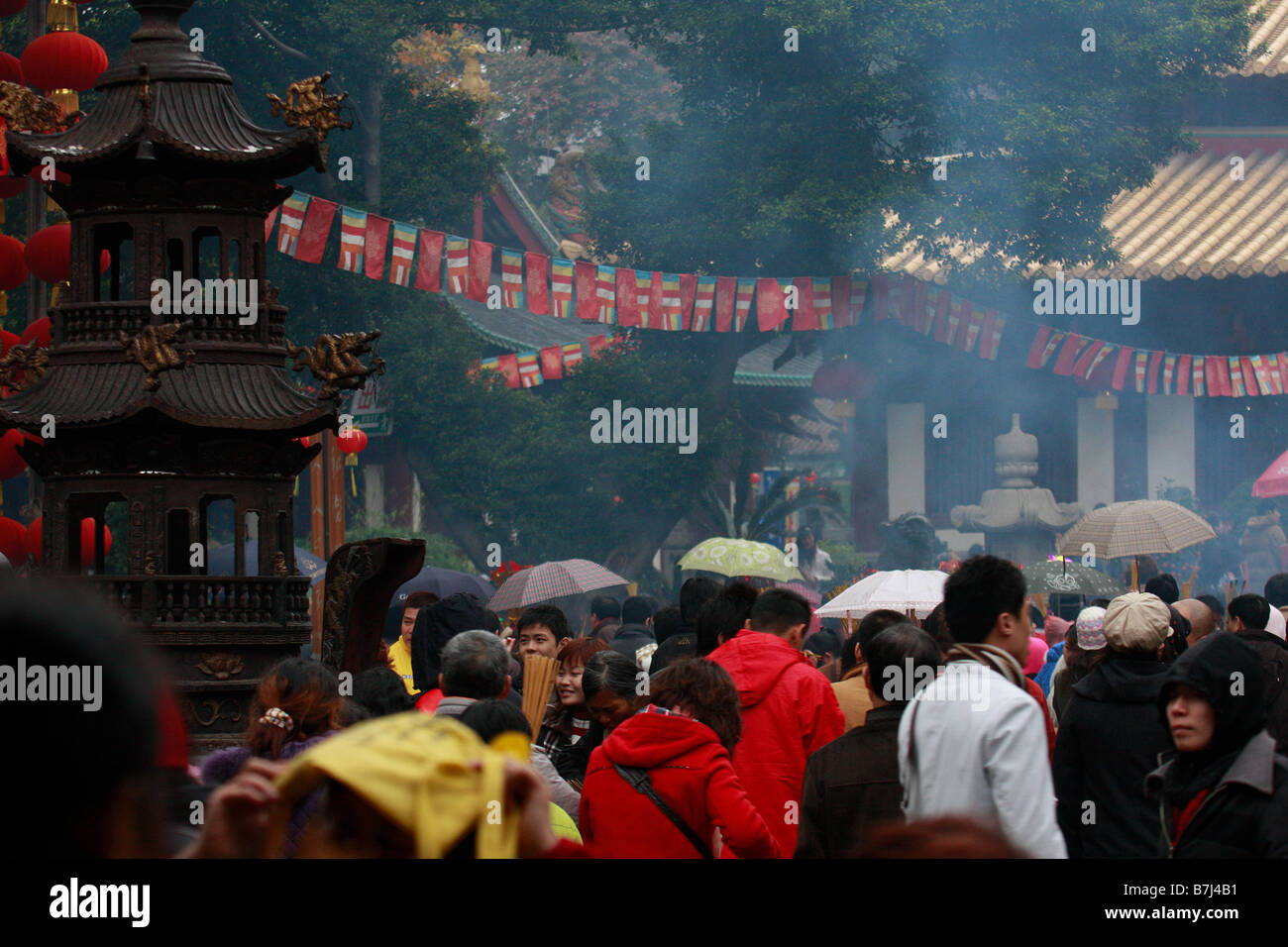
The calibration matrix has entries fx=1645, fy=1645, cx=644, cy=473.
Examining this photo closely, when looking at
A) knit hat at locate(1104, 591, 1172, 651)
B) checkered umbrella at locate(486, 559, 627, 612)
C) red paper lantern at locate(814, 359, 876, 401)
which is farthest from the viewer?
red paper lantern at locate(814, 359, 876, 401)

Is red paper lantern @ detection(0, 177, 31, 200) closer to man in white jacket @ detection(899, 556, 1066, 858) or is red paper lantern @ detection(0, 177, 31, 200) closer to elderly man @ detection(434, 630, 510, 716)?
elderly man @ detection(434, 630, 510, 716)

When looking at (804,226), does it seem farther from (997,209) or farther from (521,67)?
(521,67)

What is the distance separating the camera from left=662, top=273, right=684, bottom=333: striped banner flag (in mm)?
15062

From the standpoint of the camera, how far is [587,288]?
14789mm

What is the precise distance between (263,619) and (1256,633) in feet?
13.9

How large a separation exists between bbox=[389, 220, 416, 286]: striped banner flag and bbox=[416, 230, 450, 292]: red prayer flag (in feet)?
0.40

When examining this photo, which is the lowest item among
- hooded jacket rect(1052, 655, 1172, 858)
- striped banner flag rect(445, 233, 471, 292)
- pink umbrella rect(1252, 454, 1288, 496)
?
hooded jacket rect(1052, 655, 1172, 858)

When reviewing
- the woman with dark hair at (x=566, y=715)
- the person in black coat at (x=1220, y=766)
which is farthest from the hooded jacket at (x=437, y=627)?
the person in black coat at (x=1220, y=766)

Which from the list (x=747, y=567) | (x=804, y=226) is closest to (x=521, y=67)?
(x=804, y=226)

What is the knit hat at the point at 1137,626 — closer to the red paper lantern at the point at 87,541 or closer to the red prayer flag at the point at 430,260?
the red paper lantern at the point at 87,541

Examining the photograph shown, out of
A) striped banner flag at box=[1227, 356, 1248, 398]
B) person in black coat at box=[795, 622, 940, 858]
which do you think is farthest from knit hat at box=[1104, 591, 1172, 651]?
striped banner flag at box=[1227, 356, 1248, 398]

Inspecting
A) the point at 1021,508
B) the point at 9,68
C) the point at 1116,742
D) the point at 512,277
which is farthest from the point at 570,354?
the point at 1116,742

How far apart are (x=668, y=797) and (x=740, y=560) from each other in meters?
7.87

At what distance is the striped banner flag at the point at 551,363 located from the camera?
18.0 metres
